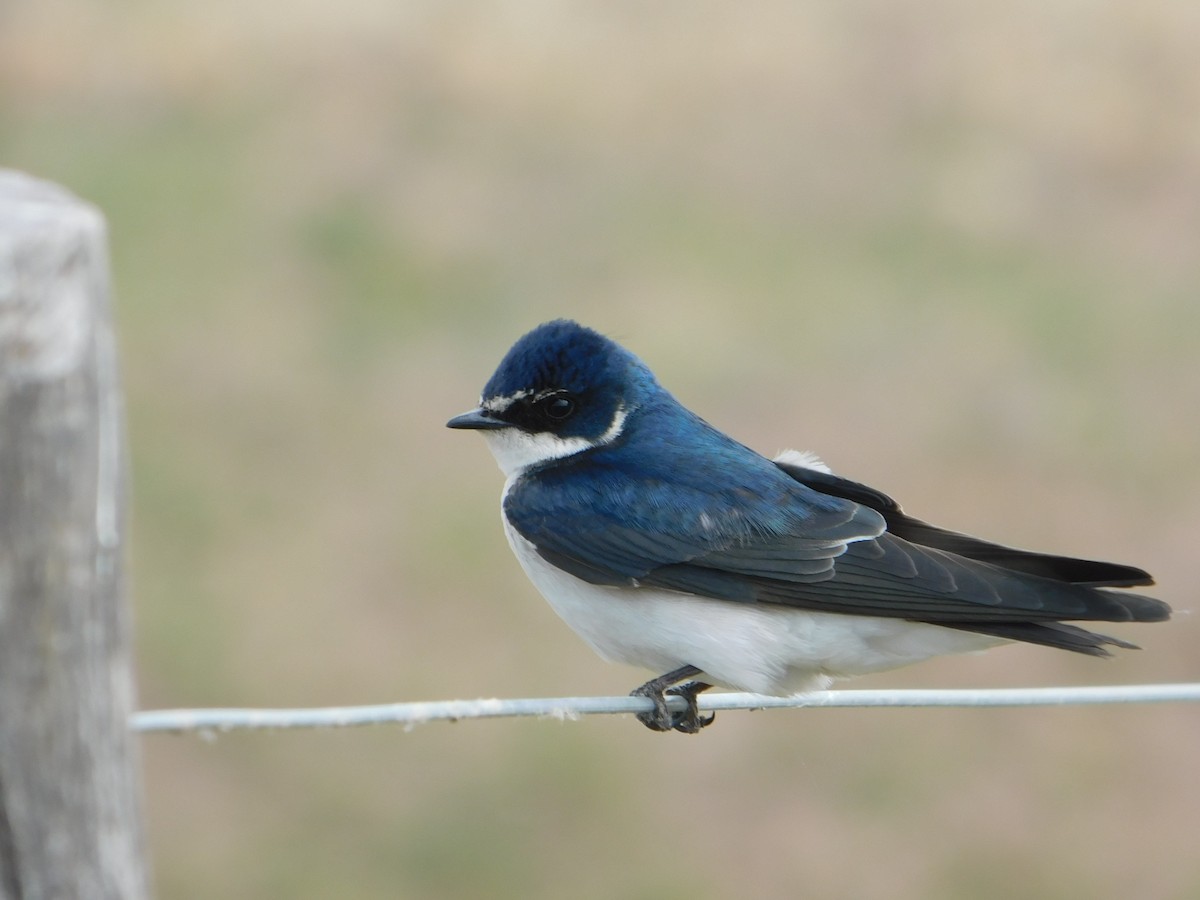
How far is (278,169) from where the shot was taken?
11.6 meters

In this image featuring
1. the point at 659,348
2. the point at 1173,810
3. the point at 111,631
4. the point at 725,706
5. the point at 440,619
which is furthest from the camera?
the point at 659,348

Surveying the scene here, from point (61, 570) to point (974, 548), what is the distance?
7.17ft

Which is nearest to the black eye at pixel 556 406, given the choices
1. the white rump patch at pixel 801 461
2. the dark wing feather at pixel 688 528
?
the dark wing feather at pixel 688 528

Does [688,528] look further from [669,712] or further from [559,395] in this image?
[559,395]

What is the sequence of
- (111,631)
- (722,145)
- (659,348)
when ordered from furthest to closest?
(722,145) → (659,348) → (111,631)

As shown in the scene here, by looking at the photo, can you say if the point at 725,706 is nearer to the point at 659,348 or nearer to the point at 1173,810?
the point at 1173,810

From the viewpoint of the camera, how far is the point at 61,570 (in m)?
1.73

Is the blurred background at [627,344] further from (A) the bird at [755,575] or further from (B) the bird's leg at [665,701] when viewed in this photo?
(B) the bird's leg at [665,701]

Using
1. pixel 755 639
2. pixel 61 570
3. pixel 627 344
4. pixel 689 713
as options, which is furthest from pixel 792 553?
pixel 627 344

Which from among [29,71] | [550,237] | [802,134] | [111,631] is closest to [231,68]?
[29,71]

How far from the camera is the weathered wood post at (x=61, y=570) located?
165 cm

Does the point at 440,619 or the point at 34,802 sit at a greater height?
A: the point at 34,802

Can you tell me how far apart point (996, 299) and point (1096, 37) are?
3.65m

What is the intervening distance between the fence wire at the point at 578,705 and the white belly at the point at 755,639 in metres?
0.08
